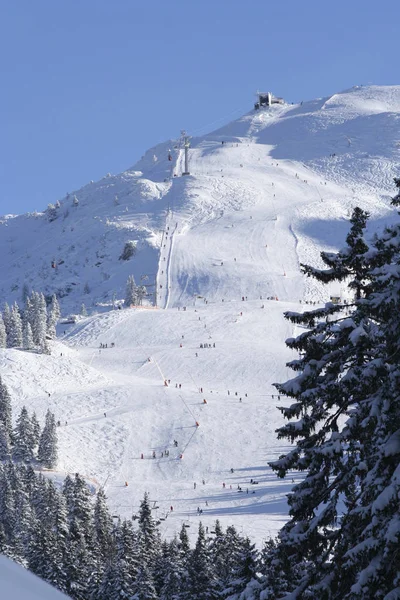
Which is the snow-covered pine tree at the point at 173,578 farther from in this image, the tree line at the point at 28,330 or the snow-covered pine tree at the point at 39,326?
the snow-covered pine tree at the point at 39,326

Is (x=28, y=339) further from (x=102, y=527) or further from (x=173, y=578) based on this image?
(x=173, y=578)

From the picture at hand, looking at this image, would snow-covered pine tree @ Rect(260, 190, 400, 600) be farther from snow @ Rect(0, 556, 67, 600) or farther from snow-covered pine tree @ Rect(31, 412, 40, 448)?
snow-covered pine tree @ Rect(31, 412, 40, 448)

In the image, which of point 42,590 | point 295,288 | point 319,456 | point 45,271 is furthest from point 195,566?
point 45,271

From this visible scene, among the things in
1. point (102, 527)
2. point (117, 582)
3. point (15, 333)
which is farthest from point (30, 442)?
point (117, 582)

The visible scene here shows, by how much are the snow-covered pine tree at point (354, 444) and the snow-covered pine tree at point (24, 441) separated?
57085 mm

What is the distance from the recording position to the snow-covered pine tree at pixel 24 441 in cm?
6469

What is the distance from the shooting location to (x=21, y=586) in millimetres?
3432

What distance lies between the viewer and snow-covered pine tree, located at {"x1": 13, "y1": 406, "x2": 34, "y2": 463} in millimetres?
64688

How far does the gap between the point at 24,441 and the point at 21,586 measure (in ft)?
211

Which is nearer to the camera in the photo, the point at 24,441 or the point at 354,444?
the point at 354,444

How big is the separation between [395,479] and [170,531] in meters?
43.0

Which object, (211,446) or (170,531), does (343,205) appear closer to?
(211,446)

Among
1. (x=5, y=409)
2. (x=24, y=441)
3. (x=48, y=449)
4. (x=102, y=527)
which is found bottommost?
(x=24, y=441)

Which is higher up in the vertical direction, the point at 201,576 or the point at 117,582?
the point at 201,576
